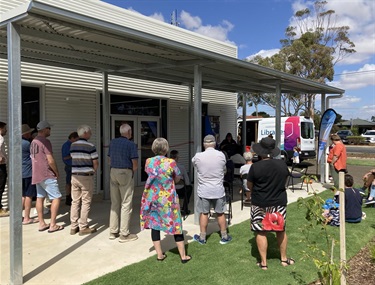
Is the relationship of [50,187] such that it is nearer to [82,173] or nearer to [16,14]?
[82,173]

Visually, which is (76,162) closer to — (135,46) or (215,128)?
(135,46)

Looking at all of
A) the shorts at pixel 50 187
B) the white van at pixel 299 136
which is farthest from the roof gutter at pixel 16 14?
the white van at pixel 299 136

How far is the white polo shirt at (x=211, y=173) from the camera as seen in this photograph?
4797 millimetres

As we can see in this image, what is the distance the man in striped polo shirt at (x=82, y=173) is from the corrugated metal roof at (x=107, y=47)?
1.40m

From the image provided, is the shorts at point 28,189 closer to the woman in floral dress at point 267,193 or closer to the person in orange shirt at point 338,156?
the woman in floral dress at point 267,193

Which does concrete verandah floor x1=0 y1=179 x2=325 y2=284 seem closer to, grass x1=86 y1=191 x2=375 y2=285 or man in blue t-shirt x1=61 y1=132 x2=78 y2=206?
grass x1=86 y1=191 x2=375 y2=285

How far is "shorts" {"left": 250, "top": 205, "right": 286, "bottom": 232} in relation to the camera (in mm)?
3990

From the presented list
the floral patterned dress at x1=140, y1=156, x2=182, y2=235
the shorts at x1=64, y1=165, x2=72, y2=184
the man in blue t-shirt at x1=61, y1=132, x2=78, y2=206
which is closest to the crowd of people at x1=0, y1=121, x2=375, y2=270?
the floral patterned dress at x1=140, y1=156, x2=182, y2=235

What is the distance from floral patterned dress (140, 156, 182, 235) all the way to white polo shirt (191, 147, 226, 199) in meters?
0.68

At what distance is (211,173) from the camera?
4797 mm

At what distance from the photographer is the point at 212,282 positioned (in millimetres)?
3764

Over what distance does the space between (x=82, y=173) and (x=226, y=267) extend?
8.34 ft

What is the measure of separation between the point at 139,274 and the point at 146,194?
0.93m

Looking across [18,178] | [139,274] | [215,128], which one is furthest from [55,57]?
[215,128]
